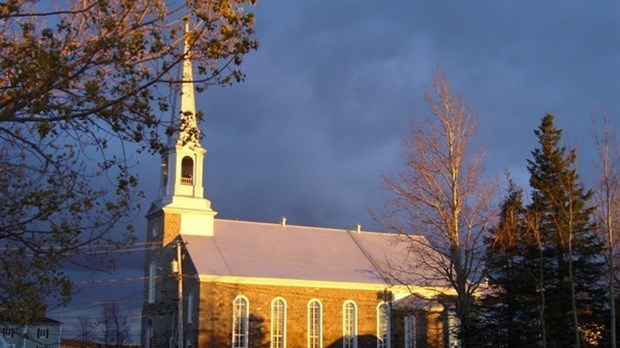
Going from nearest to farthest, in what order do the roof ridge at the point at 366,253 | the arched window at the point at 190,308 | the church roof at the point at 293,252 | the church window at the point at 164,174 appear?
the arched window at the point at 190,308 → the church roof at the point at 293,252 → the church window at the point at 164,174 → the roof ridge at the point at 366,253

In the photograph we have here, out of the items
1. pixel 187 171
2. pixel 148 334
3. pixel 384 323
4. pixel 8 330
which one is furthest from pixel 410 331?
pixel 8 330

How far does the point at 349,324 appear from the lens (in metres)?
46.4

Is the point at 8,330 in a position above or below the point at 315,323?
below

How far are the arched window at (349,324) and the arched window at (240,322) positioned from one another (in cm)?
619

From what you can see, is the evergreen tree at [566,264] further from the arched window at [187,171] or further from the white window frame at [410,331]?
the arched window at [187,171]

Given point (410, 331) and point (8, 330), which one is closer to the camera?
point (8, 330)

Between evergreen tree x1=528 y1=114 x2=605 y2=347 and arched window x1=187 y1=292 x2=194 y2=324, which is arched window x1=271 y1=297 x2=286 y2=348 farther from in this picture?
evergreen tree x1=528 y1=114 x2=605 y2=347

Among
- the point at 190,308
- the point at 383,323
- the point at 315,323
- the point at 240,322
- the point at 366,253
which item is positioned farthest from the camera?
the point at 366,253

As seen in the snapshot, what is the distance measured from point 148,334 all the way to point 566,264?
85.4ft

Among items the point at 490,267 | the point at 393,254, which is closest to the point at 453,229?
the point at 490,267

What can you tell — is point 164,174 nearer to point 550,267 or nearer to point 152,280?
point 152,280

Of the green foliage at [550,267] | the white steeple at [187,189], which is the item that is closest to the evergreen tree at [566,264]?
the green foliage at [550,267]

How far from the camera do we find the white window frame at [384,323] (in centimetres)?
4703

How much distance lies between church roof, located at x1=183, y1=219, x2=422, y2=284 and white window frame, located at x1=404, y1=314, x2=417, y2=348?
115 inches
